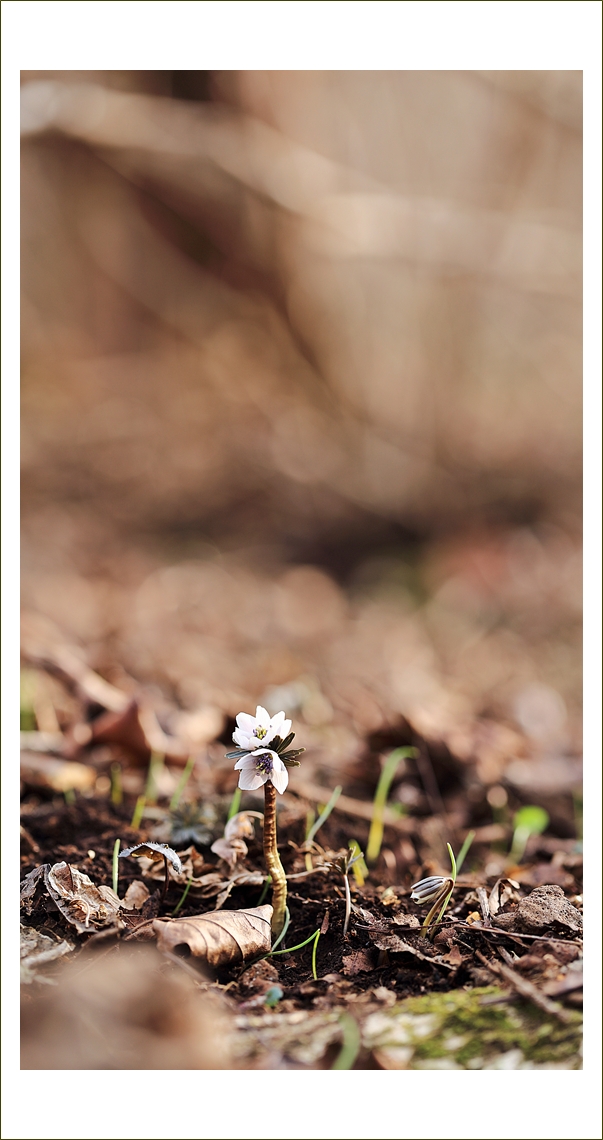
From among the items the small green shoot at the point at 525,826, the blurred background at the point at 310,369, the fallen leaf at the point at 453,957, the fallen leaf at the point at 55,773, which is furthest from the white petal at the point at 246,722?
the blurred background at the point at 310,369

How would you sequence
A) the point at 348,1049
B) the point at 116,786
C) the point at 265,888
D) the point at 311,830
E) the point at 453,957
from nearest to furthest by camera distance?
the point at 348,1049 → the point at 453,957 → the point at 265,888 → the point at 311,830 → the point at 116,786

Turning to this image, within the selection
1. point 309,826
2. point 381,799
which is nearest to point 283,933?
point 309,826

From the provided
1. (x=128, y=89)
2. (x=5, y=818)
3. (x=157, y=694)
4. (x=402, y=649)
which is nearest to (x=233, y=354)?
(x=128, y=89)

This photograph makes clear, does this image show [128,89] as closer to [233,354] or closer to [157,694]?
[233,354]

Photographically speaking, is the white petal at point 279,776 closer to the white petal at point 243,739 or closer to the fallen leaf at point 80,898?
the white petal at point 243,739

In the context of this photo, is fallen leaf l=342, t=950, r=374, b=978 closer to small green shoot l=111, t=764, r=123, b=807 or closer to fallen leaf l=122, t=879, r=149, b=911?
fallen leaf l=122, t=879, r=149, b=911

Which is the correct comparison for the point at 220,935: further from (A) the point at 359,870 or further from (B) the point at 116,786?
(B) the point at 116,786

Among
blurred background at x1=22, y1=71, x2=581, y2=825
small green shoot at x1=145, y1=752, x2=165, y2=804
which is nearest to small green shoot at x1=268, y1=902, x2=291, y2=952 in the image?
small green shoot at x1=145, y1=752, x2=165, y2=804
